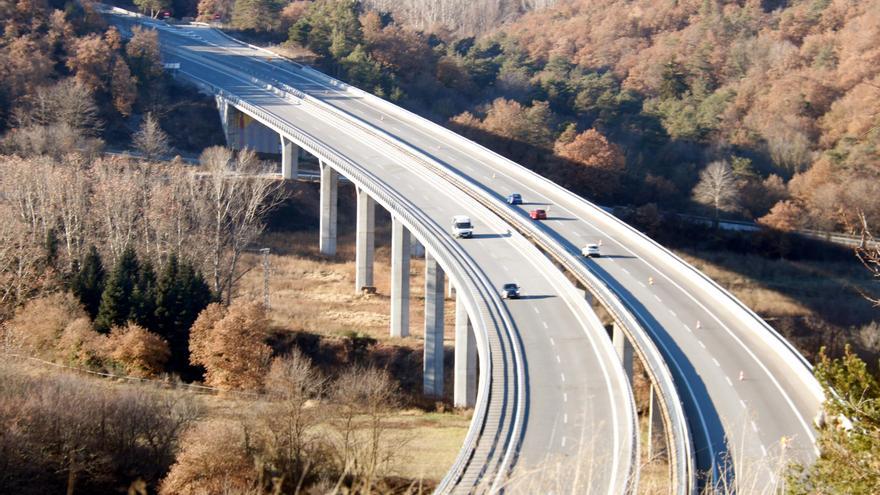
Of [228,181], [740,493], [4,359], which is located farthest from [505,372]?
[228,181]

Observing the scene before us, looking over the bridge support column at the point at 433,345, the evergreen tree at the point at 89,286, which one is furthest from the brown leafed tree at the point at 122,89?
the bridge support column at the point at 433,345

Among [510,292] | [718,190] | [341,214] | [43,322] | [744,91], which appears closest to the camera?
[510,292]

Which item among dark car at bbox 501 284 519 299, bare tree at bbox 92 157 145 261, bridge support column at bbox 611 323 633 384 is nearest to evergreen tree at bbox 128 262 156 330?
bare tree at bbox 92 157 145 261

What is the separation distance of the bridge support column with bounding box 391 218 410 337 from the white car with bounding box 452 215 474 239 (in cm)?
330

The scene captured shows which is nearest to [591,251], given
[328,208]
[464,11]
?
[328,208]

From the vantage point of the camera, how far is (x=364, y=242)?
2192 inches

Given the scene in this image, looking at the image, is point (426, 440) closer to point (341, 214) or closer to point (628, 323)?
point (628, 323)

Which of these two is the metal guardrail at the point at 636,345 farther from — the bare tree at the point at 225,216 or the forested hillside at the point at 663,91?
the forested hillside at the point at 663,91

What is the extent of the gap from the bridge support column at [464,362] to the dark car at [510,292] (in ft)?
5.39

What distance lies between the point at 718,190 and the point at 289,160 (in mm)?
27766

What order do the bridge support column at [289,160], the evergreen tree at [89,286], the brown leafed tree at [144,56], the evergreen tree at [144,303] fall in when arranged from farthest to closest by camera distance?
the brown leafed tree at [144,56]
the bridge support column at [289,160]
the evergreen tree at [89,286]
the evergreen tree at [144,303]

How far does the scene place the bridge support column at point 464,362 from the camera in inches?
1599

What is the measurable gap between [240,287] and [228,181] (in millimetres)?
Result: 7602

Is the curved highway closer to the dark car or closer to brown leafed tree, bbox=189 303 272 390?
the dark car
